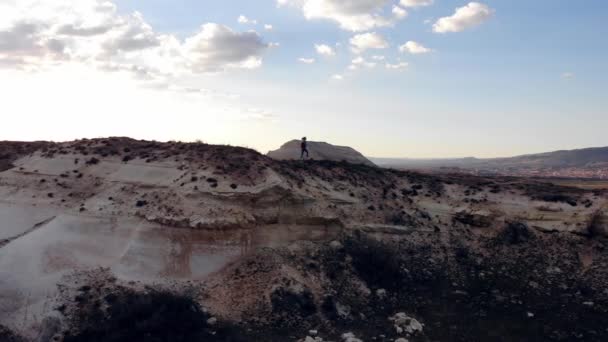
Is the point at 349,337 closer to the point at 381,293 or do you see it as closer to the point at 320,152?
the point at 381,293

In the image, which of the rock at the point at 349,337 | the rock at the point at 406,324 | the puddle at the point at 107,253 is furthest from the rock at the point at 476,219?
the rock at the point at 349,337

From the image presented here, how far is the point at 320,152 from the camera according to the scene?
36.7m

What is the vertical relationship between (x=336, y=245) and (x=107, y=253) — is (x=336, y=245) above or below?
below

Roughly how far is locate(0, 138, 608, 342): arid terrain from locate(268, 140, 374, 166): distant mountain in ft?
35.6

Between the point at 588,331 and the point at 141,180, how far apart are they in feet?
53.7

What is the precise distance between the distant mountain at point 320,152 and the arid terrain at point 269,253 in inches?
427

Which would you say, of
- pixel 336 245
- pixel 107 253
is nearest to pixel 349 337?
pixel 336 245

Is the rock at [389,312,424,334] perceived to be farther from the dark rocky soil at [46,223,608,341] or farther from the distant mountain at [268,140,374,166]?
the distant mountain at [268,140,374,166]

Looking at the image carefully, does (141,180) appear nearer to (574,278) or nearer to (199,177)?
(199,177)

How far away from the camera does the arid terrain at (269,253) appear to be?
1569 centimetres

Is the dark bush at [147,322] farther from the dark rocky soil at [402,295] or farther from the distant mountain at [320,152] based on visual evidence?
the distant mountain at [320,152]

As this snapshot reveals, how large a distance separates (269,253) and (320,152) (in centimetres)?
1876

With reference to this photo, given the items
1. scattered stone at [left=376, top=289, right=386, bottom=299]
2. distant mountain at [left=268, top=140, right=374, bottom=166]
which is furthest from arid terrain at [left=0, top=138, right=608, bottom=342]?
distant mountain at [left=268, top=140, right=374, bottom=166]

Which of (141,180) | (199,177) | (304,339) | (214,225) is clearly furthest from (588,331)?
(141,180)
